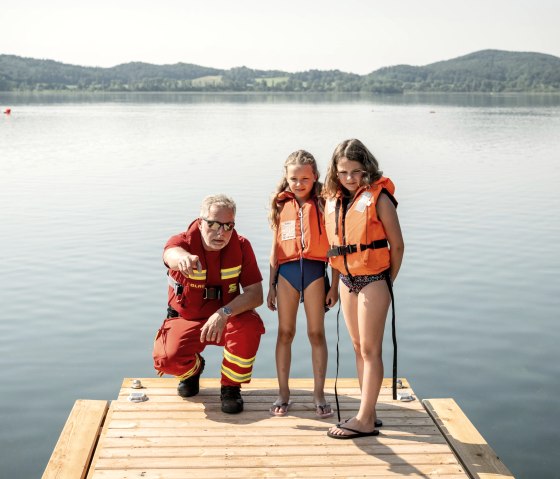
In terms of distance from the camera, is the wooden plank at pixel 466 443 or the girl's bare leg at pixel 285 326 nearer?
the wooden plank at pixel 466 443

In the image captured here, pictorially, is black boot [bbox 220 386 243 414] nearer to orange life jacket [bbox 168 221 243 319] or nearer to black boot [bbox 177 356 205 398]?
black boot [bbox 177 356 205 398]

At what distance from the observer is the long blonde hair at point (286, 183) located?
4.66 meters

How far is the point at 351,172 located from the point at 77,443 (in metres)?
2.21

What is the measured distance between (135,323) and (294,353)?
1899mm

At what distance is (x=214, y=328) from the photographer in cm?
457

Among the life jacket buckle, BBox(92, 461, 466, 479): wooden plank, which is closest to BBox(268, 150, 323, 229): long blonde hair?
the life jacket buckle

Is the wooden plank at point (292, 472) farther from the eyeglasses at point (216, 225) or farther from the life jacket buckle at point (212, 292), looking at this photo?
the eyeglasses at point (216, 225)

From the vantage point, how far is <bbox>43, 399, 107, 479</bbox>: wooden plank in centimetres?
411

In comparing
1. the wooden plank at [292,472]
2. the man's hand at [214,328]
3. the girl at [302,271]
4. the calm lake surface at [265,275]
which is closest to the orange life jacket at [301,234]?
the girl at [302,271]

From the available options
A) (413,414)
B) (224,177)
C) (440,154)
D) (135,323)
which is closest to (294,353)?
(135,323)

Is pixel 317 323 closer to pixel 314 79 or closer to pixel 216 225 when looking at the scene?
pixel 216 225

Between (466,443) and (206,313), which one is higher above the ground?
(206,313)

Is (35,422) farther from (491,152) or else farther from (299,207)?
(491,152)

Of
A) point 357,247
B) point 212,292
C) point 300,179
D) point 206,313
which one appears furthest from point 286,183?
point 206,313
